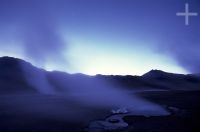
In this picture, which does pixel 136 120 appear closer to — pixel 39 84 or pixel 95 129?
pixel 95 129

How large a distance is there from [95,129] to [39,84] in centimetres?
8688

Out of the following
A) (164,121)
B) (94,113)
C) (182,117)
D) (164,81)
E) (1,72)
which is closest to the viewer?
(164,121)

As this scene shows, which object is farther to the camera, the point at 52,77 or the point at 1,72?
the point at 52,77

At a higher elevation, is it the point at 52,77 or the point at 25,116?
the point at 52,77

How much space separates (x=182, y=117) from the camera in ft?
112

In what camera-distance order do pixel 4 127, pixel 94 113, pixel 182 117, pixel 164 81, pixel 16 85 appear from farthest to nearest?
pixel 164 81, pixel 16 85, pixel 94 113, pixel 182 117, pixel 4 127

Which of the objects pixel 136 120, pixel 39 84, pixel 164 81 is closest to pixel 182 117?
pixel 136 120

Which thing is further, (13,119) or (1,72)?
(1,72)

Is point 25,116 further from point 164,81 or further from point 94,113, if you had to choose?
point 164,81

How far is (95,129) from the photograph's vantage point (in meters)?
28.2

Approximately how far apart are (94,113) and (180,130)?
1577 cm

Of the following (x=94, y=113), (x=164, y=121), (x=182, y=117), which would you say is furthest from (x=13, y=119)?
(x=182, y=117)

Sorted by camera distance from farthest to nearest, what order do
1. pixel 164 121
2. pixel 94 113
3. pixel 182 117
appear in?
pixel 94 113 < pixel 182 117 < pixel 164 121

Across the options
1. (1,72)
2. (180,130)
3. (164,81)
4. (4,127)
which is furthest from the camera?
(164,81)
